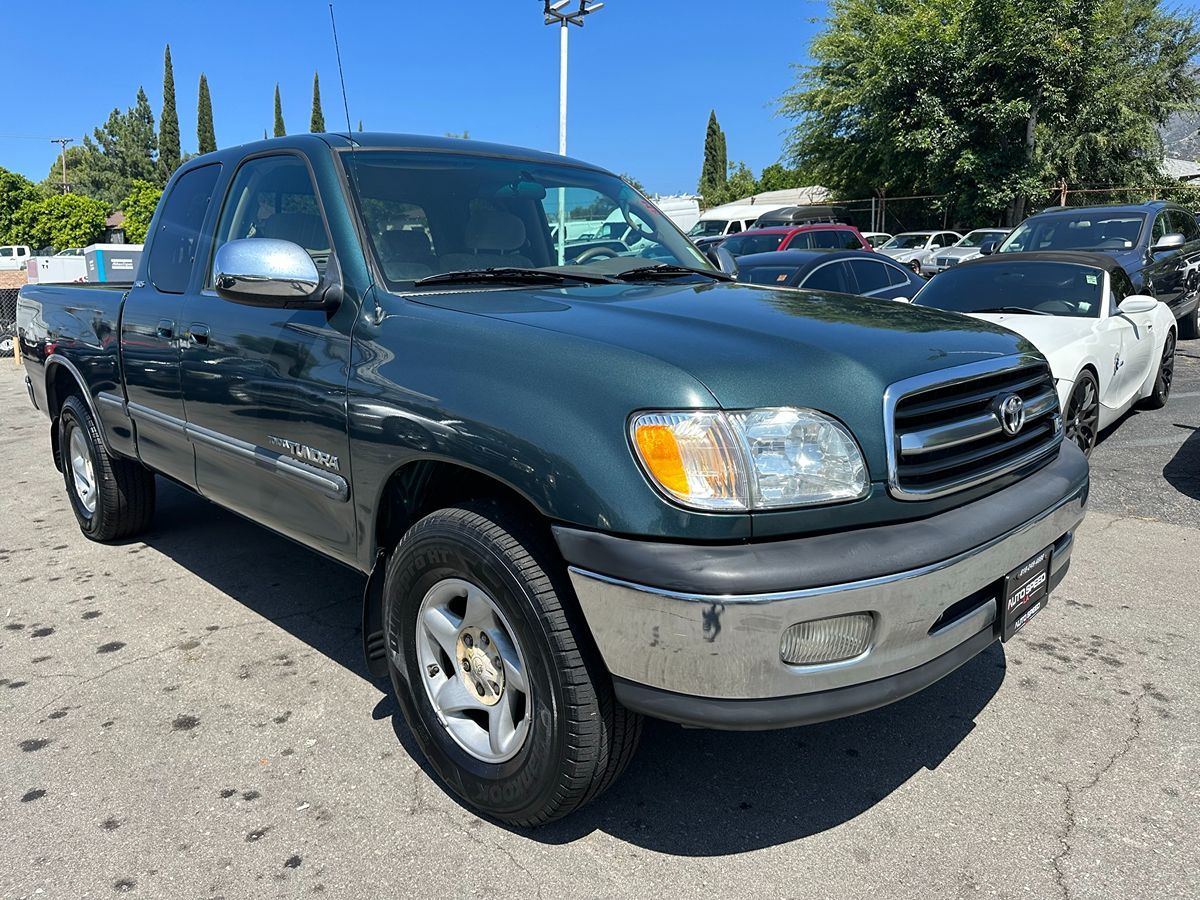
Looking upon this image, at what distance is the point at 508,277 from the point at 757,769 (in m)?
1.76

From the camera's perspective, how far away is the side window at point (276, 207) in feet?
10.3

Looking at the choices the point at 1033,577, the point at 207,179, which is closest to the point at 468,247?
the point at 207,179

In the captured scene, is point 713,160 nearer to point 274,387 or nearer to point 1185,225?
point 1185,225

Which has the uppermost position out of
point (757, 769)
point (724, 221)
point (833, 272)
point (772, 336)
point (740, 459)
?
point (724, 221)

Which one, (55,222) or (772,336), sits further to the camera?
(55,222)

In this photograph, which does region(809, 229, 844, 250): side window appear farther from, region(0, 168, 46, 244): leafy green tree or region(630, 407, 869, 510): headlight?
region(0, 168, 46, 244): leafy green tree

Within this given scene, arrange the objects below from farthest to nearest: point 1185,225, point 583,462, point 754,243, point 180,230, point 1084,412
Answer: point 754,243 → point 1185,225 → point 1084,412 → point 180,230 → point 583,462

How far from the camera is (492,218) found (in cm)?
332

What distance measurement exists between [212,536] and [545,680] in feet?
11.9

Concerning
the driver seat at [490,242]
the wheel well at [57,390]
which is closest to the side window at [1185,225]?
the driver seat at [490,242]

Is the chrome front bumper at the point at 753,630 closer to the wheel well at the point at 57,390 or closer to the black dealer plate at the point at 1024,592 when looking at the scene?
the black dealer plate at the point at 1024,592

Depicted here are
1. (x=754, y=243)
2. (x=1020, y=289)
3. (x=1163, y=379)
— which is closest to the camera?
(x=1020, y=289)

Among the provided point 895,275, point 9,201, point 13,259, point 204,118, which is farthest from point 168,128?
point 895,275

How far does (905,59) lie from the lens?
86.9 feet
